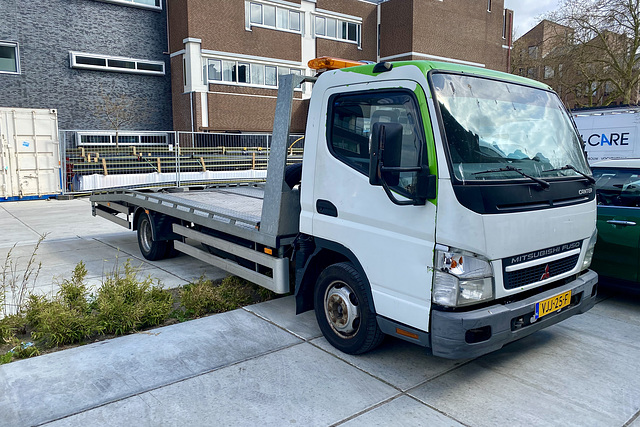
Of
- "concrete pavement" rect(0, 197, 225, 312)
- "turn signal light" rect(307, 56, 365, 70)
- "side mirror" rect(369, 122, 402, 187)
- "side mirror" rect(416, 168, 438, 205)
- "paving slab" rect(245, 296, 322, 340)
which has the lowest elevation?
"paving slab" rect(245, 296, 322, 340)

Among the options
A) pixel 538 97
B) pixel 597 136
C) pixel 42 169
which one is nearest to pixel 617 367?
pixel 538 97

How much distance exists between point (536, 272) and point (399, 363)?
1365 millimetres

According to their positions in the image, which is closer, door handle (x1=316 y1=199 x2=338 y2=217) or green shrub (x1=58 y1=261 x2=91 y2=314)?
door handle (x1=316 y1=199 x2=338 y2=217)

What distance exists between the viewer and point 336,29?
98.0ft

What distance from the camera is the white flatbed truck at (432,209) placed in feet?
11.3

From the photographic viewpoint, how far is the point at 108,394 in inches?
148

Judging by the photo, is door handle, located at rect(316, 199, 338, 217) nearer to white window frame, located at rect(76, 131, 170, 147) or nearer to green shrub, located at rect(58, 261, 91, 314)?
green shrub, located at rect(58, 261, 91, 314)

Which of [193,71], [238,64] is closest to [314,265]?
[193,71]

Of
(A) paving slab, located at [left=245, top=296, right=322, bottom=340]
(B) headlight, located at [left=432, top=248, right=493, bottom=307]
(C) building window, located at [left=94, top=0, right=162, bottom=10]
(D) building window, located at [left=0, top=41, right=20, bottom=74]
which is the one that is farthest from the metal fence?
(B) headlight, located at [left=432, top=248, right=493, bottom=307]

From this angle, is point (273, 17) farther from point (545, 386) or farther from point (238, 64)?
point (545, 386)

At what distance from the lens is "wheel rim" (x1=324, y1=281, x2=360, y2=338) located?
423 cm

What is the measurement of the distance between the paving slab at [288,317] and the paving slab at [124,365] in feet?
0.42

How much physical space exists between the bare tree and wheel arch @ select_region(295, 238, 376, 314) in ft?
→ 86.6

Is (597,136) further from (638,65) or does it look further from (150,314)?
(638,65)
